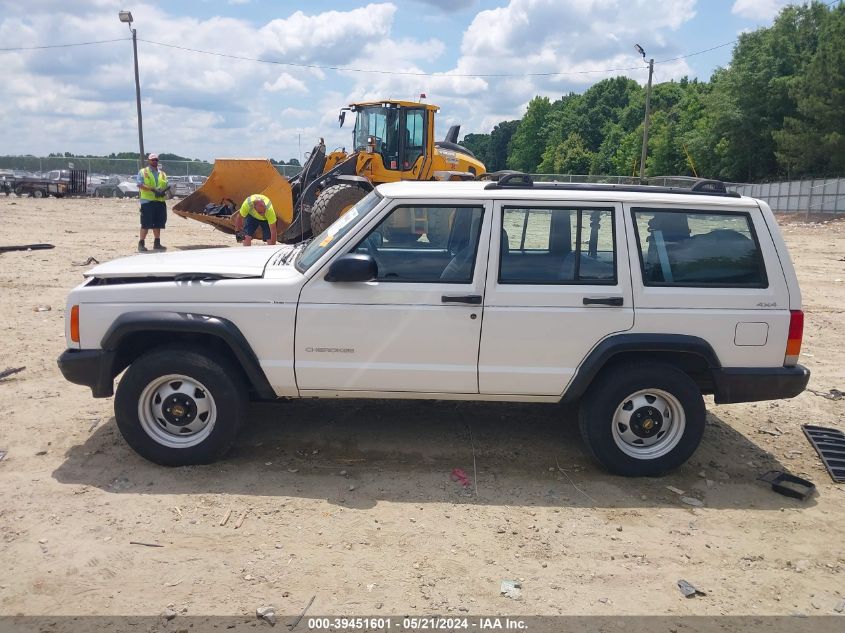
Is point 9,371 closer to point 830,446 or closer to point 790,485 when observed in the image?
point 790,485

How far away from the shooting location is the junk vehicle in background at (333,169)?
14.8m

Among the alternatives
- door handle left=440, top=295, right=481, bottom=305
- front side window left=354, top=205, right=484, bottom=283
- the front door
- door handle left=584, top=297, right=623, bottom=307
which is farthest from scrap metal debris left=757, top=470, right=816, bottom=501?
front side window left=354, top=205, right=484, bottom=283

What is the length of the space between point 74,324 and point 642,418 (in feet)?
12.6

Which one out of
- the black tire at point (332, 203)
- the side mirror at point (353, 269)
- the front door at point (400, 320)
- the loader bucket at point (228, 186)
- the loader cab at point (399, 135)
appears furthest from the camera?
the loader cab at point (399, 135)

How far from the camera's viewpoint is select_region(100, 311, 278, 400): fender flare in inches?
178

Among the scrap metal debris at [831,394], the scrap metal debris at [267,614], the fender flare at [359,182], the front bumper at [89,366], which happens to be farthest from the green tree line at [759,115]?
the scrap metal debris at [267,614]

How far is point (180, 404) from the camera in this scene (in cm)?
470

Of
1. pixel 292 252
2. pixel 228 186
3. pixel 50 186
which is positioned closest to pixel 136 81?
pixel 50 186

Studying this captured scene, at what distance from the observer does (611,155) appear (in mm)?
83812

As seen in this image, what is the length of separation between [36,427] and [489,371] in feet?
11.3

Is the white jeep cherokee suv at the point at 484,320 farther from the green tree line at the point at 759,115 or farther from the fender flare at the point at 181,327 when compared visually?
the green tree line at the point at 759,115

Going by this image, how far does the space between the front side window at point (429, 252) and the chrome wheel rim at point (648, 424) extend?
1395mm

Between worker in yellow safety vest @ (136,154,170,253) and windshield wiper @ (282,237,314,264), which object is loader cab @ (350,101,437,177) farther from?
windshield wiper @ (282,237,314,264)

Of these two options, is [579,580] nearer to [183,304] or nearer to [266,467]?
[266,467]
